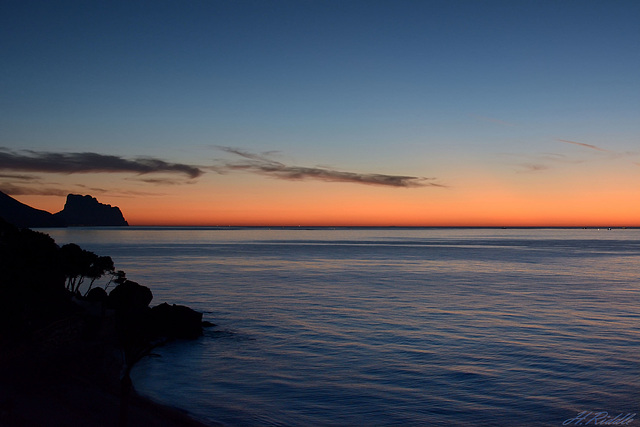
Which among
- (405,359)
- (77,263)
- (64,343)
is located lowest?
(405,359)

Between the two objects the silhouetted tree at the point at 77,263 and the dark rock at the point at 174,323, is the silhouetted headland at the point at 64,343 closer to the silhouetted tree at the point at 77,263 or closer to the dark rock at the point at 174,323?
the dark rock at the point at 174,323

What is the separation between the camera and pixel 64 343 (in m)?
23.5

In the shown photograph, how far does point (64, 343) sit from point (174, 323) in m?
8.55

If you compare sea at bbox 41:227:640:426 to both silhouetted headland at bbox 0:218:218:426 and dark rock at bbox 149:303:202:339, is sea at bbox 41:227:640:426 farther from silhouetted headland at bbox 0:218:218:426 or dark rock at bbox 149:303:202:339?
silhouetted headland at bbox 0:218:218:426

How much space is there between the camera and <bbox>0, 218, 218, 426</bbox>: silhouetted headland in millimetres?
16891

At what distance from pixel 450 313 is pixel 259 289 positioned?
76.5ft

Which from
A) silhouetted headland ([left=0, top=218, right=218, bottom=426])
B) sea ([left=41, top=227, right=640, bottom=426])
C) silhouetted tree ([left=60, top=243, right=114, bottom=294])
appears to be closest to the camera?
silhouetted headland ([left=0, top=218, right=218, bottom=426])

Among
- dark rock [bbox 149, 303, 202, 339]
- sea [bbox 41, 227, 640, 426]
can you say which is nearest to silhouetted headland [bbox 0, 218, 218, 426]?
dark rock [bbox 149, 303, 202, 339]

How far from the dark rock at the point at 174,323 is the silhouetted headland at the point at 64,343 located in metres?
0.06

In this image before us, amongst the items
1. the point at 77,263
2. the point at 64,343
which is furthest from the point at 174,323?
the point at 77,263

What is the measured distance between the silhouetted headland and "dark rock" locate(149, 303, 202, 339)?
0.21 feet

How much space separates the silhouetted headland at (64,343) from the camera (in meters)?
16.9

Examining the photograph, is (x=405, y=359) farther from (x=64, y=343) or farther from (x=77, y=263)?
(x=77, y=263)

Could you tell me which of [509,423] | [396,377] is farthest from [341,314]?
[509,423]
